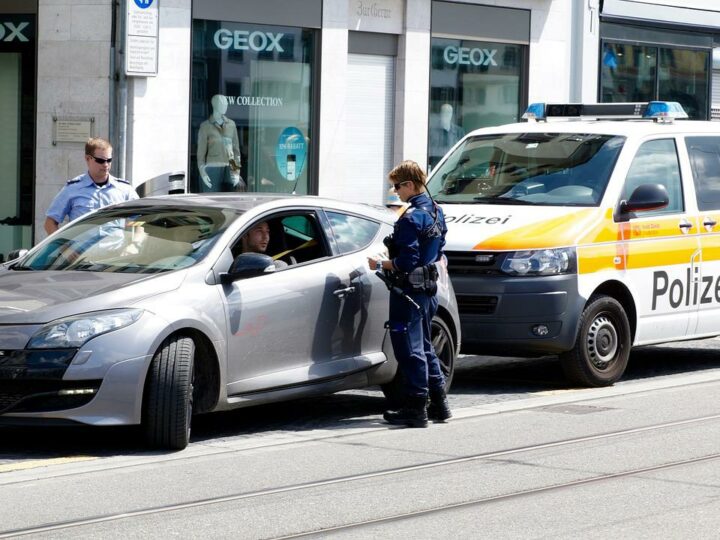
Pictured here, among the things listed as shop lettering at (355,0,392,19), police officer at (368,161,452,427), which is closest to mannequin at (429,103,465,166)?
shop lettering at (355,0,392,19)

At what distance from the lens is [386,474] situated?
7535 millimetres

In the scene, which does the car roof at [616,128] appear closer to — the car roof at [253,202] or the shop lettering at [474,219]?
the shop lettering at [474,219]

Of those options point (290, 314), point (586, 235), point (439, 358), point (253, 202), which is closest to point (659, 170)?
point (586, 235)

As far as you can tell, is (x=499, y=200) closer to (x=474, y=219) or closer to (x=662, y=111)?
(x=474, y=219)

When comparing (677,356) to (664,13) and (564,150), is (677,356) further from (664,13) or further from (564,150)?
(664,13)

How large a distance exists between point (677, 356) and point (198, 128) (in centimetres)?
681

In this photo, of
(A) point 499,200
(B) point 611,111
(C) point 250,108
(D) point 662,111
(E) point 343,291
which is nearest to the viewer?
(E) point 343,291

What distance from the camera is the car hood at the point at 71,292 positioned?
7.85 m

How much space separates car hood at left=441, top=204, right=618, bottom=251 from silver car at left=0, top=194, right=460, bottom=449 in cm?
90

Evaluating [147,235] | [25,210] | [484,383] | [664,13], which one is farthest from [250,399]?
[664,13]

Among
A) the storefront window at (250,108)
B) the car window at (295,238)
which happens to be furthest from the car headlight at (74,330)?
the storefront window at (250,108)

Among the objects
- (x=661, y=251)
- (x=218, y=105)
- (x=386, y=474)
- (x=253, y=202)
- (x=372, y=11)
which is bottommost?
(x=386, y=474)

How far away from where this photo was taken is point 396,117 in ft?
64.8

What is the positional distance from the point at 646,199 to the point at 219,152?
776 cm
